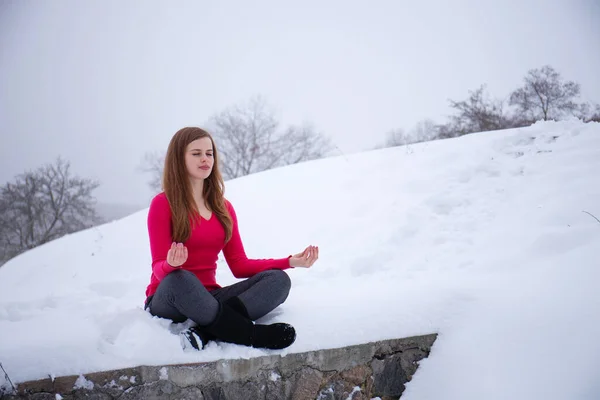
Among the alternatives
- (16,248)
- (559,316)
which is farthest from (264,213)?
(16,248)

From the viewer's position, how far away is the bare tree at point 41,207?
802 inches

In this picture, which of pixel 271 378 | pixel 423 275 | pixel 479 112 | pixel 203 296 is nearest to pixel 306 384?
pixel 271 378

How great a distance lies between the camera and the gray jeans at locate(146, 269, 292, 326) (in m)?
1.67

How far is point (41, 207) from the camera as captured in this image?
818 inches

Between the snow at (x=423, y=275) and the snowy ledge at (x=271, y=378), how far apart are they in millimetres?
56

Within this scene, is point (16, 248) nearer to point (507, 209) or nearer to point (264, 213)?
point (264, 213)

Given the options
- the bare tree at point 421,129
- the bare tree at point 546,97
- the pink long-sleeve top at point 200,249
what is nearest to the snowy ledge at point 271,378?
Result: the pink long-sleeve top at point 200,249

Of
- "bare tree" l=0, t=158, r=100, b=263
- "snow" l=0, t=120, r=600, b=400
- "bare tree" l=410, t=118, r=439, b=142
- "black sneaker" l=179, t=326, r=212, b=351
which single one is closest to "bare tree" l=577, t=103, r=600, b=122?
"snow" l=0, t=120, r=600, b=400

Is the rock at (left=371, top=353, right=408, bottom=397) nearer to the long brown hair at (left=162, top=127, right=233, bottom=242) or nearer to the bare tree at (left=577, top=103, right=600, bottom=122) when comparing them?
the long brown hair at (left=162, top=127, right=233, bottom=242)

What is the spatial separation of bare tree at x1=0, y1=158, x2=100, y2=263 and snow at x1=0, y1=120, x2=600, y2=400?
57.7 ft

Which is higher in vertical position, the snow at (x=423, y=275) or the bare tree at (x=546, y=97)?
the bare tree at (x=546, y=97)

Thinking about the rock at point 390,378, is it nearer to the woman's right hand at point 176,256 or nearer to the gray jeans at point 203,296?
the gray jeans at point 203,296

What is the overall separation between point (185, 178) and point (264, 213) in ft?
12.4

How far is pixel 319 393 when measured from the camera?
1.94 metres
